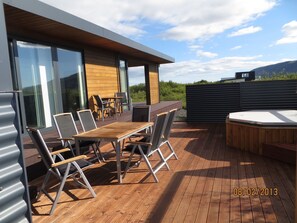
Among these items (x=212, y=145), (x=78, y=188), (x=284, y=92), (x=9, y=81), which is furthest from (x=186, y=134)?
(x=9, y=81)

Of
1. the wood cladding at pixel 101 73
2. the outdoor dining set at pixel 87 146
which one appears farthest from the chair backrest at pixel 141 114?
the wood cladding at pixel 101 73

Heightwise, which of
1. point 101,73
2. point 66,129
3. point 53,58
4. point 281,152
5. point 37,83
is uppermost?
point 53,58

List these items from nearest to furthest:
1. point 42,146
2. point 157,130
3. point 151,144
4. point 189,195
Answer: point 42,146
point 189,195
point 151,144
point 157,130

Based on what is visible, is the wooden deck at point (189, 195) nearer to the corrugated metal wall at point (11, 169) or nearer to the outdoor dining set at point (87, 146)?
the outdoor dining set at point (87, 146)

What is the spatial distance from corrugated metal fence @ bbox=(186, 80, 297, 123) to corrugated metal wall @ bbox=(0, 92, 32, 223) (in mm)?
7142

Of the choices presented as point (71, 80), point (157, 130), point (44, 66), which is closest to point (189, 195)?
point (157, 130)

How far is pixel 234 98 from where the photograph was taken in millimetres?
7953

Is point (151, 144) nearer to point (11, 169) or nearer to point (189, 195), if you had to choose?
point (189, 195)

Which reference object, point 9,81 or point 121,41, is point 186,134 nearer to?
point 121,41

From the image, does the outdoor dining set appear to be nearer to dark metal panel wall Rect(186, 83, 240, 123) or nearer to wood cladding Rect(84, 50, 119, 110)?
wood cladding Rect(84, 50, 119, 110)

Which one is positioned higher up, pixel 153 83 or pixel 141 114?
pixel 153 83

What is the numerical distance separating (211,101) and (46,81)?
520cm

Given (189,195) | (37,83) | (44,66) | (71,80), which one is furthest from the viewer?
(71,80)

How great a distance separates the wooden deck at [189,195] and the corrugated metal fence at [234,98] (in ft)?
12.2
